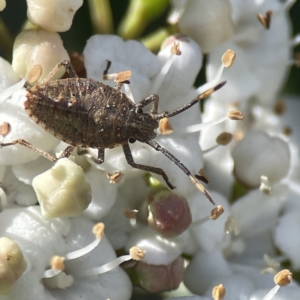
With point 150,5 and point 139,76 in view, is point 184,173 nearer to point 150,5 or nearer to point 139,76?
point 139,76

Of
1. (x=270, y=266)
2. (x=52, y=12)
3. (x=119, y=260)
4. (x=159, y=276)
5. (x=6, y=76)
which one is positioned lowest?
(x=270, y=266)

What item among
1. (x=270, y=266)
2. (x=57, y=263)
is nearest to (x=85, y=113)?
(x=57, y=263)

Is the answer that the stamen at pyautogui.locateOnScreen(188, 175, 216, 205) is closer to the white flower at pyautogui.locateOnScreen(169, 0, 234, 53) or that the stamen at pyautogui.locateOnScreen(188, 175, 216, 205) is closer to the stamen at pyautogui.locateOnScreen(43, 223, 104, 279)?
the stamen at pyautogui.locateOnScreen(43, 223, 104, 279)

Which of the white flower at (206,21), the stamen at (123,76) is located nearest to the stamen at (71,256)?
the stamen at (123,76)

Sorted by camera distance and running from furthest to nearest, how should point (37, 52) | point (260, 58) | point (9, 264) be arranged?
point (260, 58), point (37, 52), point (9, 264)

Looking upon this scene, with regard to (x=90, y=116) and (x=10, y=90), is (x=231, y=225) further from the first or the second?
(x=10, y=90)

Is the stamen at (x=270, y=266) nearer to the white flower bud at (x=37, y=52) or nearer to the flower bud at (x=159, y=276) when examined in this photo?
the flower bud at (x=159, y=276)

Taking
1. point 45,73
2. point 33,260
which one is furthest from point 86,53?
point 33,260
